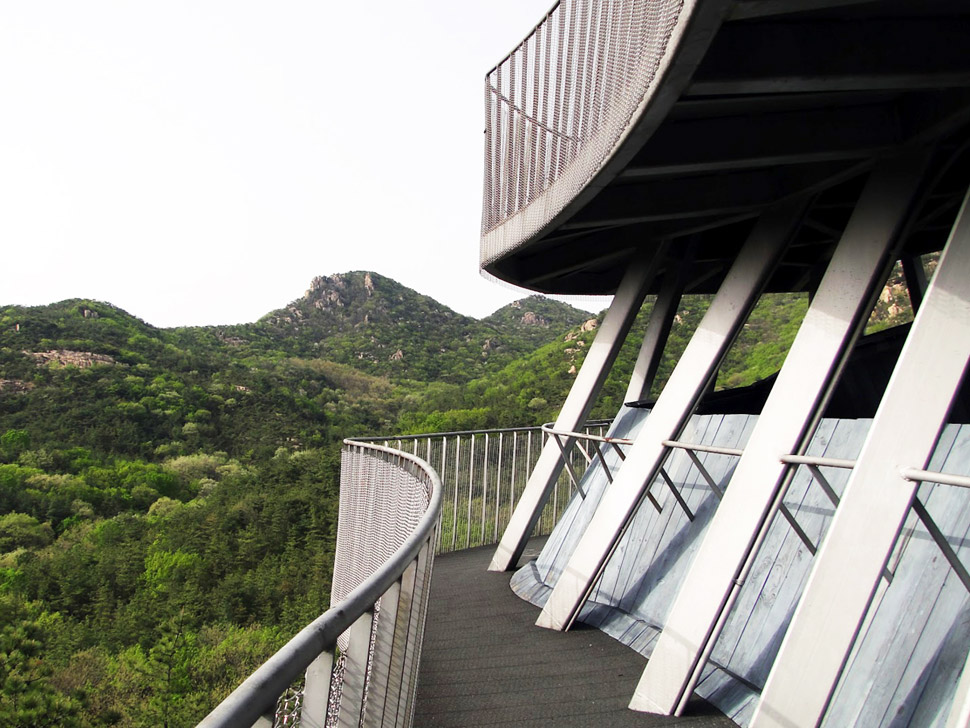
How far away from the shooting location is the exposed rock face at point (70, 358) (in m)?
70.4

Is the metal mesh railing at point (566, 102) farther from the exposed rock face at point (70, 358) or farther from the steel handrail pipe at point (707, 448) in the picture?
the exposed rock face at point (70, 358)

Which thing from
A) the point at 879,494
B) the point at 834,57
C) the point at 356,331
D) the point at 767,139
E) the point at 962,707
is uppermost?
the point at 834,57

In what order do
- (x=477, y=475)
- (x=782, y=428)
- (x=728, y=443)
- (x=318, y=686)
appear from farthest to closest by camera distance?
(x=477, y=475) → (x=728, y=443) → (x=782, y=428) → (x=318, y=686)

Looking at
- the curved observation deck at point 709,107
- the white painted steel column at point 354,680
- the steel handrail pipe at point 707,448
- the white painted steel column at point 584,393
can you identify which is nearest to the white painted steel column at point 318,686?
the white painted steel column at point 354,680

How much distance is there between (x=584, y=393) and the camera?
33.7 ft

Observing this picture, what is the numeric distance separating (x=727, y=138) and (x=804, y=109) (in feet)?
1.80

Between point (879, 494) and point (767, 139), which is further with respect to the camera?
point (767, 139)

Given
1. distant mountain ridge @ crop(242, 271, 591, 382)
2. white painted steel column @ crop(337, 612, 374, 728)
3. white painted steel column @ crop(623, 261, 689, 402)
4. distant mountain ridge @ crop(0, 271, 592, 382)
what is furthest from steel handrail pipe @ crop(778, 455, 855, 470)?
distant mountain ridge @ crop(242, 271, 591, 382)

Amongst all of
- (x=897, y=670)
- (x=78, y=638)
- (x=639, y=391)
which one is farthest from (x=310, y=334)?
(x=897, y=670)

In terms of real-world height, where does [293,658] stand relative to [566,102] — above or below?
below

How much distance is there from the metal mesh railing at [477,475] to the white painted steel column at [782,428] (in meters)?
7.04

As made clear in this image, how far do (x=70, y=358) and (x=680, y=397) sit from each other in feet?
240

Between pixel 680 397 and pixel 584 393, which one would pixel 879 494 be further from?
pixel 584 393

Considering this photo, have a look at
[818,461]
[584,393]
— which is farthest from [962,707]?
[584,393]
